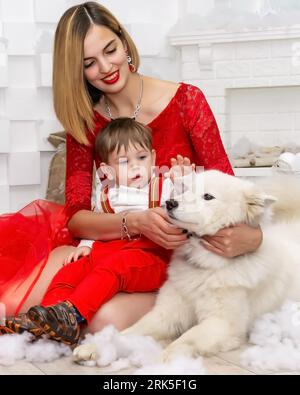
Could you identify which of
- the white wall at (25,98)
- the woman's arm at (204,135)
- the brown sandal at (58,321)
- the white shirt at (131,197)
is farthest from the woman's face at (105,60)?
the white wall at (25,98)

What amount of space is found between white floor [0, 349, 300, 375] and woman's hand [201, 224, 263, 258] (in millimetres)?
267

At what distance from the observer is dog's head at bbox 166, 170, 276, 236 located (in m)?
1.66

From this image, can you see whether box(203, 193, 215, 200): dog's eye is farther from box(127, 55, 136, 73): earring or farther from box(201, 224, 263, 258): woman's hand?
box(127, 55, 136, 73): earring

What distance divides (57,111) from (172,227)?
670 millimetres

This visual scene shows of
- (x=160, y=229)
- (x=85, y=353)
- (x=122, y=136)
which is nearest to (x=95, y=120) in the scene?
(x=122, y=136)

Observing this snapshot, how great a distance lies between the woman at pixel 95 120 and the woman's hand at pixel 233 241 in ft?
0.71

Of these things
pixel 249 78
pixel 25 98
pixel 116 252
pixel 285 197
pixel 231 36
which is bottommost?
pixel 116 252

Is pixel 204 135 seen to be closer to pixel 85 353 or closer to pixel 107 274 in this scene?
pixel 107 274

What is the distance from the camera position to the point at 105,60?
80.7 inches

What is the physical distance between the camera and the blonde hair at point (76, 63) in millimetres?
2041

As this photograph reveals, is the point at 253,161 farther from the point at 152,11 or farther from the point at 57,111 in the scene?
the point at 57,111

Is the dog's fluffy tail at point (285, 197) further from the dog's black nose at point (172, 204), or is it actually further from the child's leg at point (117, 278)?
the dog's black nose at point (172, 204)

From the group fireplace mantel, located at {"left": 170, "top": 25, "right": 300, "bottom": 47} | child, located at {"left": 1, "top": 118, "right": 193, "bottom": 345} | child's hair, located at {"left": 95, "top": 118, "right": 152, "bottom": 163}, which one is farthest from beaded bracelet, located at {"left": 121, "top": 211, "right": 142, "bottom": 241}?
fireplace mantel, located at {"left": 170, "top": 25, "right": 300, "bottom": 47}

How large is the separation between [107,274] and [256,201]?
445 millimetres
